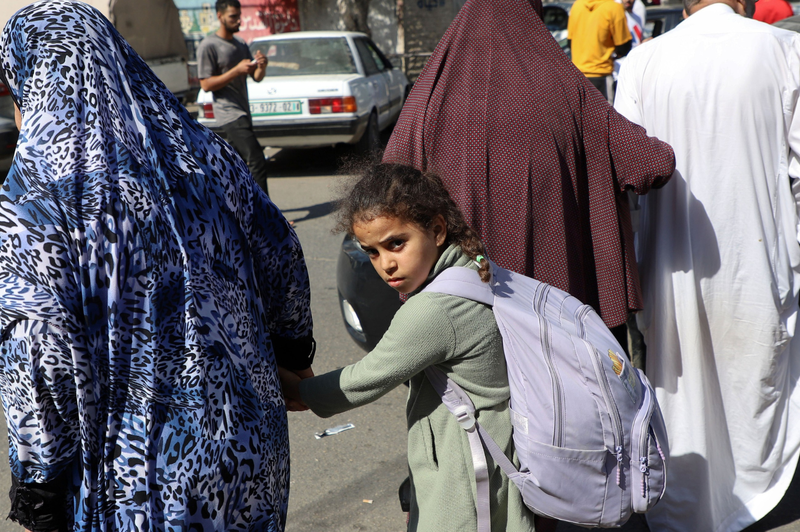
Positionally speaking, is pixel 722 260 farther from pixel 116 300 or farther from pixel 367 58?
pixel 367 58

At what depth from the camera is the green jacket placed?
1.66 m

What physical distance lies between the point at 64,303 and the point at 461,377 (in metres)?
0.88

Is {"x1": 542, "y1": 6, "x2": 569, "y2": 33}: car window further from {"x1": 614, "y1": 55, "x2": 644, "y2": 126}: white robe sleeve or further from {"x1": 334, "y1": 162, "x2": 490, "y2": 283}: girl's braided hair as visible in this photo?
{"x1": 334, "y1": 162, "x2": 490, "y2": 283}: girl's braided hair

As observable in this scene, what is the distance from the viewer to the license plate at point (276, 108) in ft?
29.3

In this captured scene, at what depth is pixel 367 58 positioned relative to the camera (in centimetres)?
1015

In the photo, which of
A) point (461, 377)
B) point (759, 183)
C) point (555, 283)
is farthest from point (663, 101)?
point (461, 377)

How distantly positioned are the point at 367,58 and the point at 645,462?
916cm

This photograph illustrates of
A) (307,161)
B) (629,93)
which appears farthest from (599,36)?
(629,93)

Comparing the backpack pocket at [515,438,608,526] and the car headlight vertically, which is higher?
the backpack pocket at [515,438,608,526]

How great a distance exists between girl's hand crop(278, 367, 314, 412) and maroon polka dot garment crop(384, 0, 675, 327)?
71 centimetres

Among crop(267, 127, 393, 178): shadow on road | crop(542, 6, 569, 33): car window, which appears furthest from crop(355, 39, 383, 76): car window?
crop(542, 6, 569, 33): car window

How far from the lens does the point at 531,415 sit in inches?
64.2

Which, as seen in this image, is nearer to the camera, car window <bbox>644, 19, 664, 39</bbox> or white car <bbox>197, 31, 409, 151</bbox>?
white car <bbox>197, 31, 409, 151</bbox>

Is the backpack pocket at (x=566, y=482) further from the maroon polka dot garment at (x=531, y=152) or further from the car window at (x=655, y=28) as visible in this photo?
the car window at (x=655, y=28)
